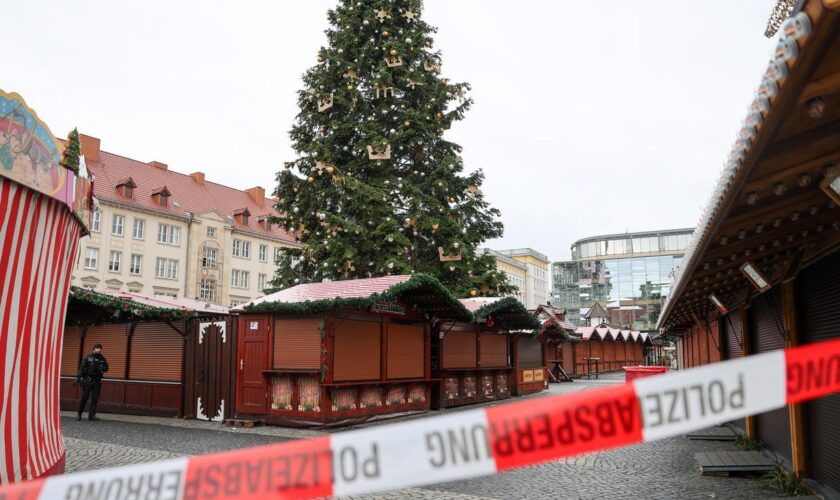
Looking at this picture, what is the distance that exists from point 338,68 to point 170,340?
13.6 meters

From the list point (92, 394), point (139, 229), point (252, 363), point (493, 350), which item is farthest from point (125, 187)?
point (252, 363)

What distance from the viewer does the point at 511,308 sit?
67.2ft

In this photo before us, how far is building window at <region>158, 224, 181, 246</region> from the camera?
174 ft

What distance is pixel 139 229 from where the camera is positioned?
51625 millimetres

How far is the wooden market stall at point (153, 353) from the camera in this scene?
1606 cm

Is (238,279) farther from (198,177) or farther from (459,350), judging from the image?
(459,350)

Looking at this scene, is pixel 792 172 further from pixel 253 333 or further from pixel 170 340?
pixel 170 340

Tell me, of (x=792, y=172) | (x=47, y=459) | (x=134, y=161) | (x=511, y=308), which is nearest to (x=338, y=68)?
(x=511, y=308)

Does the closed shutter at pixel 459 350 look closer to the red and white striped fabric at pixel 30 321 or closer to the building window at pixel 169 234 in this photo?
the red and white striped fabric at pixel 30 321

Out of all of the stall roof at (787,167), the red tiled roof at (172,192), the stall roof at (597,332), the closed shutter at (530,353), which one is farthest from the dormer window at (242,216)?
the stall roof at (787,167)

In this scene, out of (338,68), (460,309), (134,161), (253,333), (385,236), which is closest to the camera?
(253,333)

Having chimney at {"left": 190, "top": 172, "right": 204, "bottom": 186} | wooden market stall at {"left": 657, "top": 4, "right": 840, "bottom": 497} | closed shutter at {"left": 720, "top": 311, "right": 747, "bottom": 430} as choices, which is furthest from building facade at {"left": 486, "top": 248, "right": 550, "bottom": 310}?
wooden market stall at {"left": 657, "top": 4, "right": 840, "bottom": 497}

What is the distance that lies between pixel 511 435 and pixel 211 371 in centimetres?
1446

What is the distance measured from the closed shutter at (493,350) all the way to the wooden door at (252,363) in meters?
8.23
